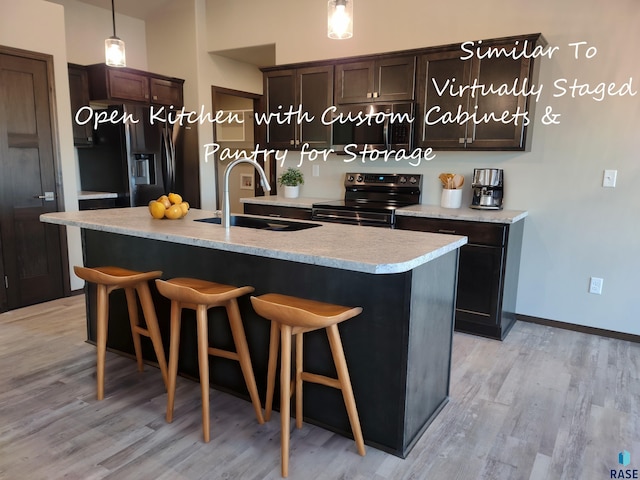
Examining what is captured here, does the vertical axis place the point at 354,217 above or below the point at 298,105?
below

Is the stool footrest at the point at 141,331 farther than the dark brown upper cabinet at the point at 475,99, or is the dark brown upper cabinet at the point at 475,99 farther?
the dark brown upper cabinet at the point at 475,99

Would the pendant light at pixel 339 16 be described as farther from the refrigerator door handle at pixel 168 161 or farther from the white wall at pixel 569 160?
the refrigerator door handle at pixel 168 161

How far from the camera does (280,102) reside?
174 inches

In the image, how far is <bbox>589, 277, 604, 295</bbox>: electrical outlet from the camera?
11.2ft

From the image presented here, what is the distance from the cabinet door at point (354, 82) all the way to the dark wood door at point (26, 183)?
246cm

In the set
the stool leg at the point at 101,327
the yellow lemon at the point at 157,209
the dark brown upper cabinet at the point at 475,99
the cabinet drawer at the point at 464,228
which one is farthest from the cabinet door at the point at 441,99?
the stool leg at the point at 101,327

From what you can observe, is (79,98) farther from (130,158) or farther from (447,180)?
(447,180)

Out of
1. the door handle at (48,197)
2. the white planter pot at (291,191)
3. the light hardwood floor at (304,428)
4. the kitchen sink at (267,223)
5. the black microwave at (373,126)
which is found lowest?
the light hardwood floor at (304,428)

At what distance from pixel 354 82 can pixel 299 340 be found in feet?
8.84

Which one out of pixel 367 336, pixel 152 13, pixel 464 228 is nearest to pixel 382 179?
pixel 464 228

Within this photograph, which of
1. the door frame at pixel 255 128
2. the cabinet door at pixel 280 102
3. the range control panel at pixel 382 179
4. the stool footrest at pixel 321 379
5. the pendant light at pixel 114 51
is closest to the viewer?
the stool footrest at pixel 321 379

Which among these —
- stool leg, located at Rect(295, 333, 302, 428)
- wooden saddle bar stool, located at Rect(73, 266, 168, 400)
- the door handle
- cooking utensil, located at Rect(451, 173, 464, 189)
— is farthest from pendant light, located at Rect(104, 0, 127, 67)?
cooking utensil, located at Rect(451, 173, 464, 189)

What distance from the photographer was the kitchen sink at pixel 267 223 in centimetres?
259

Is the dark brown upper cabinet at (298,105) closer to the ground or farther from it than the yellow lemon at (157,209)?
farther from it
